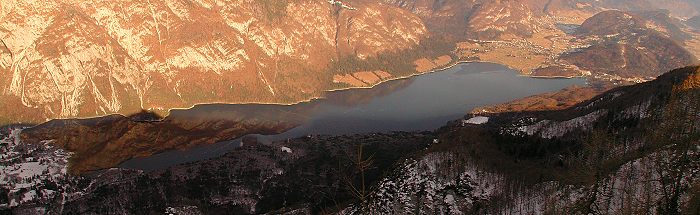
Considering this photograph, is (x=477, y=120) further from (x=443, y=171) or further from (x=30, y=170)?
(x=30, y=170)

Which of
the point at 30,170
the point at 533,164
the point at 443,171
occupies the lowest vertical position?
the point at 30,170

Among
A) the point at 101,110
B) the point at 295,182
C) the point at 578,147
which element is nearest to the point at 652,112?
the point at 578,147

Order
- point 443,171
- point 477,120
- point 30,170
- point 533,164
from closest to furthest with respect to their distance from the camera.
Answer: point 533,164 < point 443,171 < point 30,170 < point 477,120

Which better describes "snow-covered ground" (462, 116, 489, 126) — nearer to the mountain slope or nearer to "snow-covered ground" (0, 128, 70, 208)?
the mountain slope

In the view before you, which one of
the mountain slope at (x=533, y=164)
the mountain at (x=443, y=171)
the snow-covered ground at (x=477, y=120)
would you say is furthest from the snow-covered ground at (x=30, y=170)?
the snow-covered ground at (x=477, y=120)

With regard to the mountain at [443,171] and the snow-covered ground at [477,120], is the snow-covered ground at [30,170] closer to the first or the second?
the mountain at [443,171]

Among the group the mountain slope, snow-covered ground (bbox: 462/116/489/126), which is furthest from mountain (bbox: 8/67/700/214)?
snow-covered ground (bbox: 462/116/489/126)

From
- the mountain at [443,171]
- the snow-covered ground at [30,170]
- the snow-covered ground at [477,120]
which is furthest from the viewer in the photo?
the snow-covered ground at [477,120]

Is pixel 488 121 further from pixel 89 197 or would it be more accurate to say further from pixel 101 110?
pixel 101 110

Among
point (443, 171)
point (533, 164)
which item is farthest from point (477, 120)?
point (443, 171)

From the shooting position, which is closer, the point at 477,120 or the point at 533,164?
the point at 533,164
